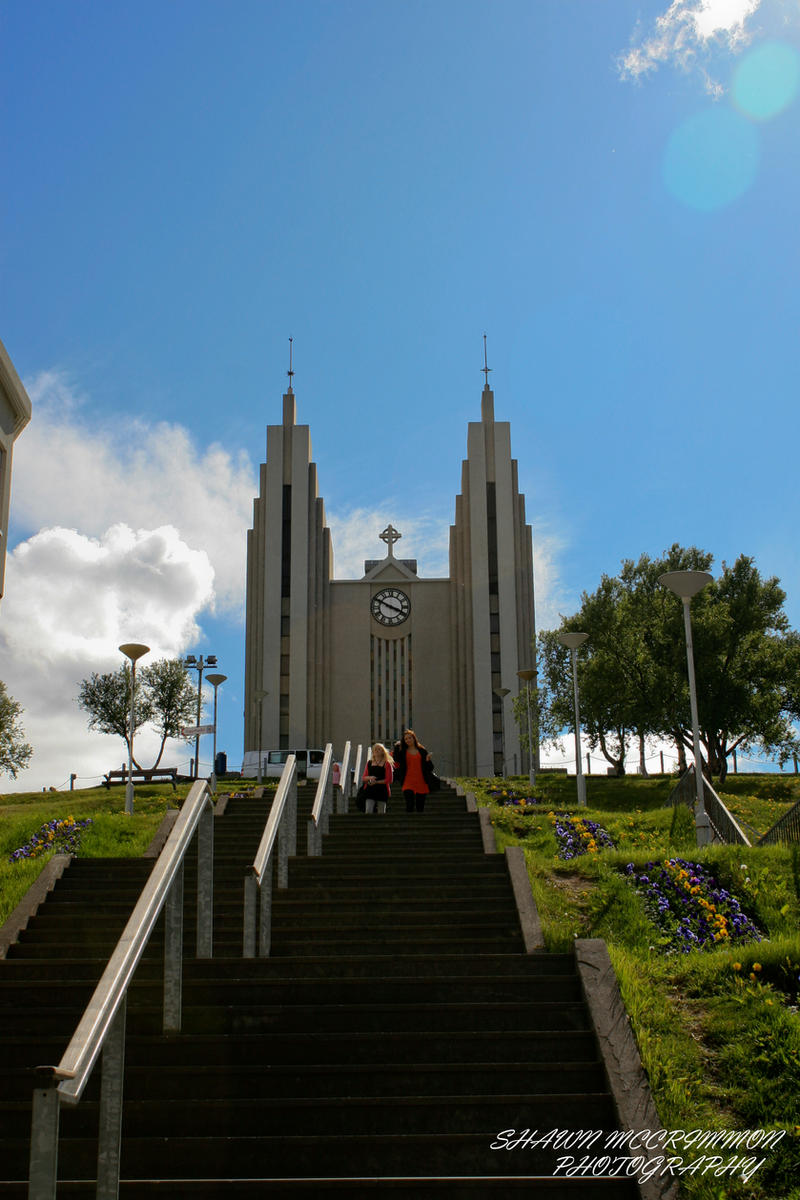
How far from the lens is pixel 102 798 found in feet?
81.7

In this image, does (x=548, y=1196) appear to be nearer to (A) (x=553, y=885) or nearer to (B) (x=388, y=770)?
(A) (x=553, y=885)

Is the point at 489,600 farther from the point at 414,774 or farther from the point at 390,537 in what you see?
the point at 414,774

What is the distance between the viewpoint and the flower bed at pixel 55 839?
1341cm

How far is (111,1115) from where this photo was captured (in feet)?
15.2

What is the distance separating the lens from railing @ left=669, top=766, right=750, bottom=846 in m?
13.4

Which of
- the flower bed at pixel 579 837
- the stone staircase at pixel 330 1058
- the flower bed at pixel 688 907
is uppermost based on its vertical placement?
the flower bed at pixel 579 837

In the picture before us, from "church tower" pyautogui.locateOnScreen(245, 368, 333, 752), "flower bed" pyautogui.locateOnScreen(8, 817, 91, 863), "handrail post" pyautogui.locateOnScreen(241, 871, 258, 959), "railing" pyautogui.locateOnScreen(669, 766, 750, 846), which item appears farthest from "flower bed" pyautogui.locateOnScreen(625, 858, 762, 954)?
"church tower" pyautogui.locateOnScreen(245, 368, 333, 752)

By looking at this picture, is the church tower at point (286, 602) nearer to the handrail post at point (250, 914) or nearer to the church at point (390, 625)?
the church at point (390, 625)

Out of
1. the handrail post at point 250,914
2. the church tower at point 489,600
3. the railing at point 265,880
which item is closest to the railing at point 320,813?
the railing at point 265,880

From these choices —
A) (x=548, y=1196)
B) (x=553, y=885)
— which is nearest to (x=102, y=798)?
(x=553, y=885)

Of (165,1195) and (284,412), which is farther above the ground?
(284,412)

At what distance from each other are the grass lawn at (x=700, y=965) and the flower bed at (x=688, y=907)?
21 mm

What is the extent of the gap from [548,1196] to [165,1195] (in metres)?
1.71

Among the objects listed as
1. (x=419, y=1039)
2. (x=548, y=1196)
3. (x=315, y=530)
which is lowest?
(x=548, y=1196)
